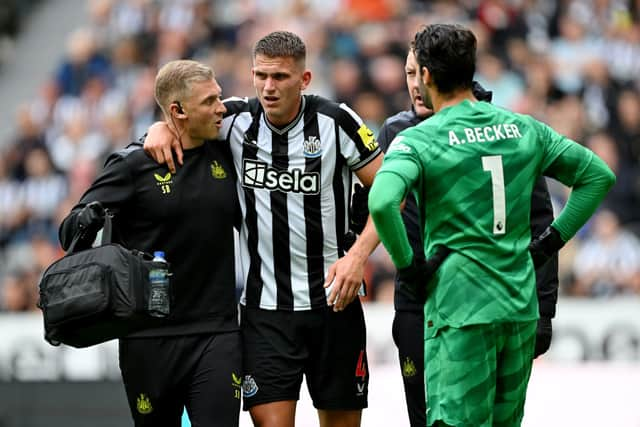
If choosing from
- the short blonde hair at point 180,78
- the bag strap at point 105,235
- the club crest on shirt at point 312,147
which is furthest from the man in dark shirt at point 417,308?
the bag strap at point 105,235

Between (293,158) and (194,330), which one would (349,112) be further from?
(194,330)

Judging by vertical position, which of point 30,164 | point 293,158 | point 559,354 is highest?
point 293,158

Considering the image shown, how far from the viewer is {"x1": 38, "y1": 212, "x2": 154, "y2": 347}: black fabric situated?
6.02 meters

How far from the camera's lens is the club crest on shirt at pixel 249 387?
661 cm

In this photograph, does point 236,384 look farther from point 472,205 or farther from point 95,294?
point 472,205

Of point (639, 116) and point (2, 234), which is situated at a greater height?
point (639, 116)

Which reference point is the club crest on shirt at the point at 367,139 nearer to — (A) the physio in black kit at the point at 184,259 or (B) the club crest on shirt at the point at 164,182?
(A) the physio in black kit at the point at 184,259

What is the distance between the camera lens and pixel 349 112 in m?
6.75

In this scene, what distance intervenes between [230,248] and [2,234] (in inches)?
366

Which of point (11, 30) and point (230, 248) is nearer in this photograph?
point (230, 248)

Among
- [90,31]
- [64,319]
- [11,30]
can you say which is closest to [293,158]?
[64,319]

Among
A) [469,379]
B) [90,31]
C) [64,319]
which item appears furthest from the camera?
[90,31]

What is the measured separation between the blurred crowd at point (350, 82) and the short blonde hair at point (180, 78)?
18.8 ft

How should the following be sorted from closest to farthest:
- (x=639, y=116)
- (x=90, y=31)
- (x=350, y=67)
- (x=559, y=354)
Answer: (x=559, y=354) → (x=639, y=116) → (x=350, y=67) → (x=90, y=31)
